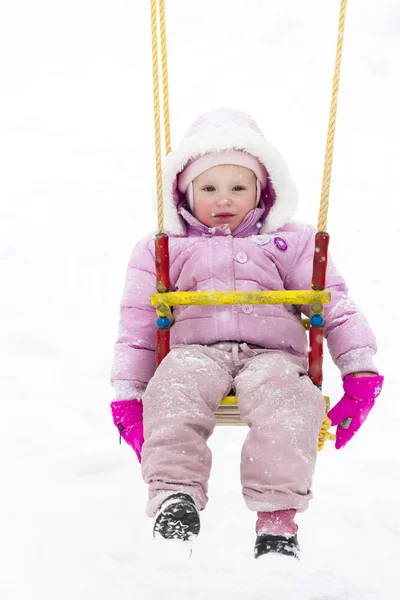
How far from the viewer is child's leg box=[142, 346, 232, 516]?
2100 mm

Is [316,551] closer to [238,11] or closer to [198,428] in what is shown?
[198,428]

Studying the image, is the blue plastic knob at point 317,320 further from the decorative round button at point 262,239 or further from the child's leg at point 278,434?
the decorative round button at point 262,239

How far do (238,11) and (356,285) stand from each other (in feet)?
18.8

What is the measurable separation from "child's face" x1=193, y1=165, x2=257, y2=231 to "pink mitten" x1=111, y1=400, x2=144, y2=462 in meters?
0.72

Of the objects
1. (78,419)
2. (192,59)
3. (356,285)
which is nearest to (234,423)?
(78,419)

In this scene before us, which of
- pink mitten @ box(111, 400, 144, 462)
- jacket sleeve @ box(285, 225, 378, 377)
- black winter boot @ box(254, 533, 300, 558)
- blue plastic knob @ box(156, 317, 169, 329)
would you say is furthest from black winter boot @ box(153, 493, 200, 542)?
jacket sleeve @ box(285, 225, 378, 377)

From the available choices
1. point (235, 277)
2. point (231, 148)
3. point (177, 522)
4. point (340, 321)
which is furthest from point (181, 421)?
point (231, 148)

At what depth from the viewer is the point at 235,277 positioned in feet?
8.82

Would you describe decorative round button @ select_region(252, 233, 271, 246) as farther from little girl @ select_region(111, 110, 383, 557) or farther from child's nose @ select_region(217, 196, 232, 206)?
child's nose @ select_region(217, 196, 232, 206)

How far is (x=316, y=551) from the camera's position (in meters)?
3.16

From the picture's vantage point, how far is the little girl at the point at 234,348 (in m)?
2.09

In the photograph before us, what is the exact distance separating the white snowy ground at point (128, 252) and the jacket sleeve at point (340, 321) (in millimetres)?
863

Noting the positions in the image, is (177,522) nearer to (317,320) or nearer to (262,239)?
(317,320)

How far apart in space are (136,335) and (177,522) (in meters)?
0.88
